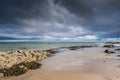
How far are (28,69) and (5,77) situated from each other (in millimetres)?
2278

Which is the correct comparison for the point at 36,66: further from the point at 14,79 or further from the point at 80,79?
the point at 80,79

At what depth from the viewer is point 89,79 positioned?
28.0 ft

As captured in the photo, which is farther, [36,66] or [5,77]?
Result: [36,66]

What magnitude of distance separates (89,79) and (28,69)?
4839 mm

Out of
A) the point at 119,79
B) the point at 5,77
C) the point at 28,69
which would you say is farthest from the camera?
the point at 28,69

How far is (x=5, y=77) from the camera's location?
956 cm

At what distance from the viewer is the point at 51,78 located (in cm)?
888

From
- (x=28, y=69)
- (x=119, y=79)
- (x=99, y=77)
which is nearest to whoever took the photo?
(x=119, y=79)

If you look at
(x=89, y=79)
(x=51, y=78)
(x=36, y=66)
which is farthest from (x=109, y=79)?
(x=36, y=66)

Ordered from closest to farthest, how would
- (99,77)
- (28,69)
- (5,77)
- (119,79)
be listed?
(119,79), (99,77), (5,77), (28,69)

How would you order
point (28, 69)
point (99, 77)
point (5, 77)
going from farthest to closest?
point (28, 69)
point (5, 77)
point (99, 77)

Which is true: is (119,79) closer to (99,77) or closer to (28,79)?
(99,77)

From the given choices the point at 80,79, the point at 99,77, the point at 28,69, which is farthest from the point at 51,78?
the point at 28,69

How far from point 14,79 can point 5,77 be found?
83cm
